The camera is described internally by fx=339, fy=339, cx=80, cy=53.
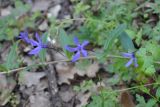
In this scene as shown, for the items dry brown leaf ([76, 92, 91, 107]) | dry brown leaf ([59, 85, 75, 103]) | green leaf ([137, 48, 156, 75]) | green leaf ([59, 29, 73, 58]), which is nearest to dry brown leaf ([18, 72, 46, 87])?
dry brown leaf ([59, 85, 75, 103])

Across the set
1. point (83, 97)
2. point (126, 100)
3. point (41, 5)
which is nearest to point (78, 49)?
point (126, 100)

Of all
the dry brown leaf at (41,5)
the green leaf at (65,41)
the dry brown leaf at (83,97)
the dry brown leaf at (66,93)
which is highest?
the green leaf at (65,41)

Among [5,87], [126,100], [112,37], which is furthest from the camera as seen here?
[5,87]

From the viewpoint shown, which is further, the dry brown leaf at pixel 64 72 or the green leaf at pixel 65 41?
the dry brown leaf at pixel 64 72

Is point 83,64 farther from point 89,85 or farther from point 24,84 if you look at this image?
point 24,84

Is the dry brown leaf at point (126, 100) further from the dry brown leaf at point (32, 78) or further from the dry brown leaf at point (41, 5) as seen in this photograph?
the dry brown leaf at point (41, 5)

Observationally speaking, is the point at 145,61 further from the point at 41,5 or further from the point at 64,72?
the point at 41,5

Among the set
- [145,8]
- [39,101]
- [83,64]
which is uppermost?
[145,8]

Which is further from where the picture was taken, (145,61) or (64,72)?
(64,72)

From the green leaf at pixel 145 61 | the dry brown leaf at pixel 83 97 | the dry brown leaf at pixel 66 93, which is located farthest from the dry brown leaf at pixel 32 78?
the green leaf at pixel 145 61

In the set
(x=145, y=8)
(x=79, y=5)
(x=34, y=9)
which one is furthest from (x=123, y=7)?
(x=34, y=9)

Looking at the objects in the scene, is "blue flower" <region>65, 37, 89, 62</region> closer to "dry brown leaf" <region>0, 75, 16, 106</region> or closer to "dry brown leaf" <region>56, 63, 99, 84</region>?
"dry brown leaf" <region>56, 63, 99, 84</region>
